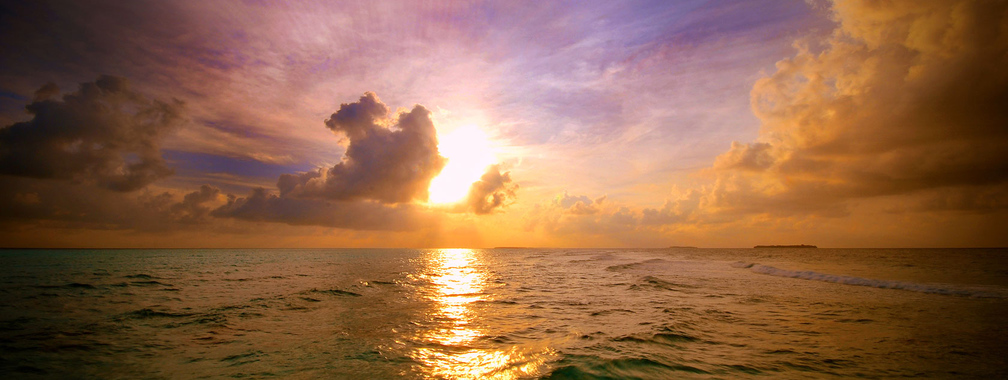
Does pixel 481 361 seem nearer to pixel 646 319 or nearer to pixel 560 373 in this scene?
pixel 560 373

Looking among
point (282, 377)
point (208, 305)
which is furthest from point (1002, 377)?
point (208, 305)

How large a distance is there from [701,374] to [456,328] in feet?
30.5

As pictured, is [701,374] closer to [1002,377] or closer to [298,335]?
[1002,377]

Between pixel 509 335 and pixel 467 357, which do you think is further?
pixel 509 335

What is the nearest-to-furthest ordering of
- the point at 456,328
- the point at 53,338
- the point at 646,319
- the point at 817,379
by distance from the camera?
the point at 817,379 → the point at 53,338 → the point at 456,328 → the point at 646,319

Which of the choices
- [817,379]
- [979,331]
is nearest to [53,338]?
[817,379]

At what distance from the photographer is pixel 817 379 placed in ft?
29.8

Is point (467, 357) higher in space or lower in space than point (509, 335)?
higher

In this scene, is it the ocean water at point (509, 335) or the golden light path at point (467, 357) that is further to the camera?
the ocean water at point (509, 335)

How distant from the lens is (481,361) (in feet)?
35.5

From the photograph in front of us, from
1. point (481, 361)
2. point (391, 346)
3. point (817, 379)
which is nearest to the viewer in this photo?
point (817, 379)

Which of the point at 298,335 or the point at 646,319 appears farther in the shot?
the point at 646,319

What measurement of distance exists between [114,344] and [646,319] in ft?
64.8

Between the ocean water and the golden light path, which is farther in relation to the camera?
the ocean water
